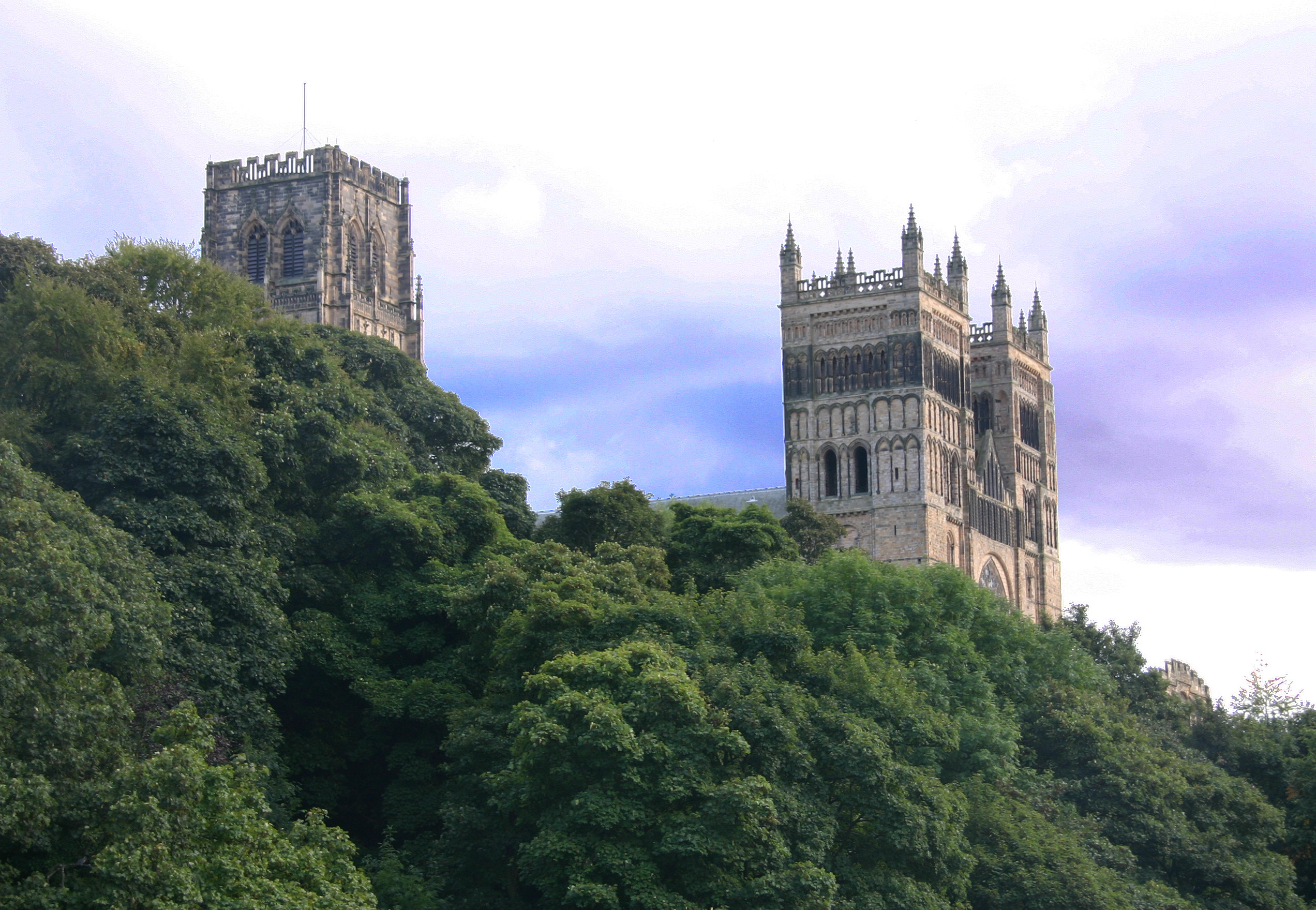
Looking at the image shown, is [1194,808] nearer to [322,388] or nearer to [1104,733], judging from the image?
[1104,733]

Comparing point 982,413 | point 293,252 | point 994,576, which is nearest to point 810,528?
point 994,576

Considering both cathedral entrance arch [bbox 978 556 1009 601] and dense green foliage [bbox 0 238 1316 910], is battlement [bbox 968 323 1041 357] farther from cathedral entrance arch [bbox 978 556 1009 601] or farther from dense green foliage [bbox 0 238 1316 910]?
dense green foliage [bbox 0 238 1316 910]

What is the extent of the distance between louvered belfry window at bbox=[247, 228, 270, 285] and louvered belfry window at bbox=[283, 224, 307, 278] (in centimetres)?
94

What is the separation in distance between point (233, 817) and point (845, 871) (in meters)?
14.0

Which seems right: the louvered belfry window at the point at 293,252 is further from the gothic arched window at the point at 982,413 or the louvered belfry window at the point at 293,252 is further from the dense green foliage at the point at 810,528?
the gothic arched window at the point at 982,413

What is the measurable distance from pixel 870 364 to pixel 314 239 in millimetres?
30813

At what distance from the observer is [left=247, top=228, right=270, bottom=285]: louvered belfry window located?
107688mm

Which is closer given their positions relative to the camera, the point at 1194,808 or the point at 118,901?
the point at 118,901

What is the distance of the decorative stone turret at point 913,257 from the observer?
3932 inches

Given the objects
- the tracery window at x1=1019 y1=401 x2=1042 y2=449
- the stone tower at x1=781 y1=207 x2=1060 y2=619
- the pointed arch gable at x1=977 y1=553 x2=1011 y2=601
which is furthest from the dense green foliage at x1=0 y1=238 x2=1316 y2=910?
the tracery window at x1=1019 y1=401 x2=1042 y2=449

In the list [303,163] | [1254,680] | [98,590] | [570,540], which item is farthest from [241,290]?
[303,163]

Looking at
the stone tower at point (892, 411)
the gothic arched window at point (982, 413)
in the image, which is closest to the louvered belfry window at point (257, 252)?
the stone tower at point (892, 411)

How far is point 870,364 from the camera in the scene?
328ft

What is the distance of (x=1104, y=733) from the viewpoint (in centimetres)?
5462
